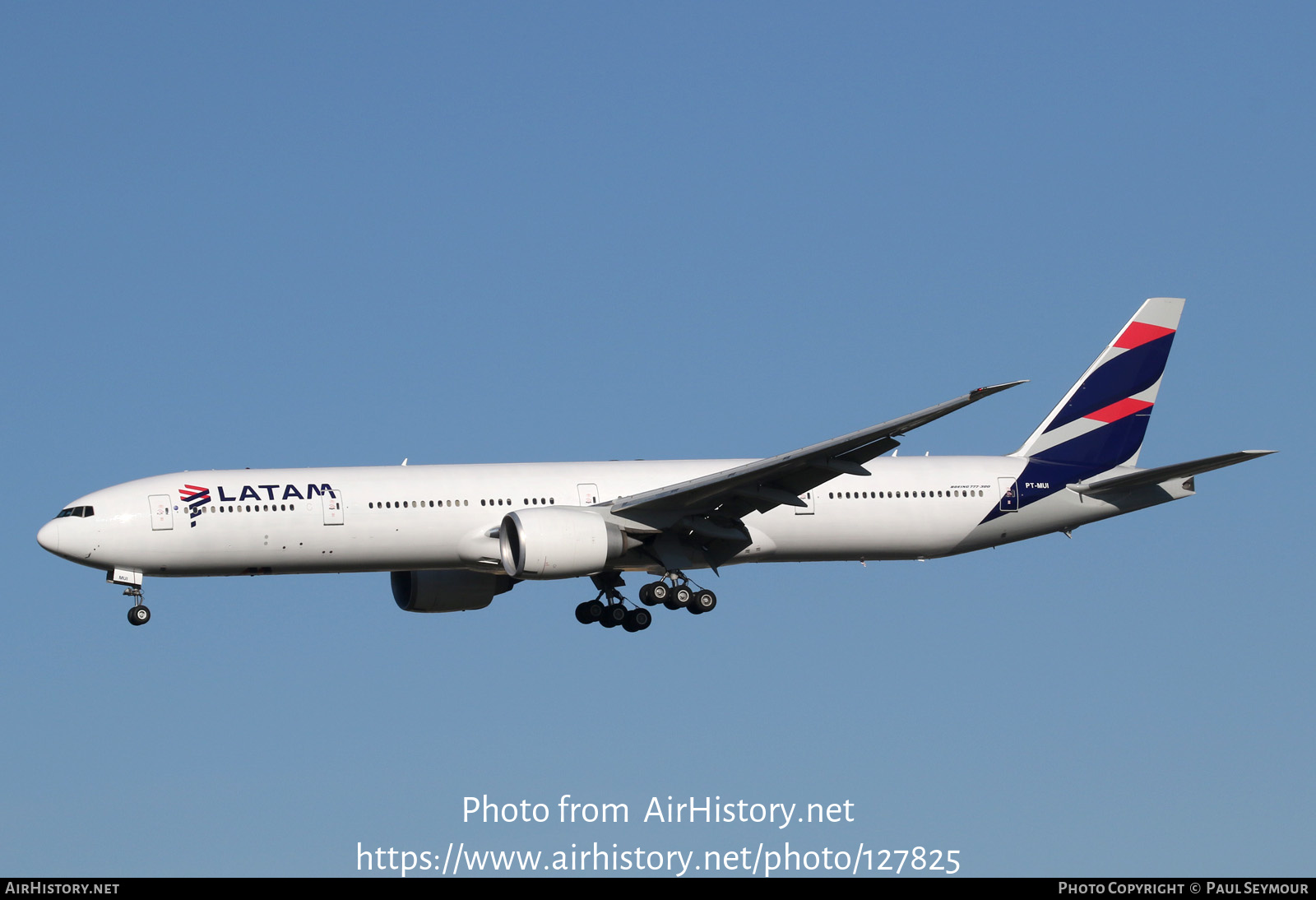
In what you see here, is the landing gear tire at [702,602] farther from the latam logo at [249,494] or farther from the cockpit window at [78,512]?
the cockpit window at [78,512]

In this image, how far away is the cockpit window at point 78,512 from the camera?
4091 centimetres

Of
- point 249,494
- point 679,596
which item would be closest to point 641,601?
point 679,596

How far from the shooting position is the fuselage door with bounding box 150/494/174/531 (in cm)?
4075

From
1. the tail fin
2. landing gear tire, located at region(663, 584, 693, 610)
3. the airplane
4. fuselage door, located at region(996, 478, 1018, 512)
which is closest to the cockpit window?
the airplane

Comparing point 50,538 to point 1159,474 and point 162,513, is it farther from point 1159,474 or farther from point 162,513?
point 1159,474

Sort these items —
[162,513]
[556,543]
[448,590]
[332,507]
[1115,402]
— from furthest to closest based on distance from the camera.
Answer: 1. [1115,402]
2. [448,590]
3. [332,507]
4. [162,513]
5. [556,543]

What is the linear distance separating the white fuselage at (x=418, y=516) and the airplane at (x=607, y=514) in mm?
41

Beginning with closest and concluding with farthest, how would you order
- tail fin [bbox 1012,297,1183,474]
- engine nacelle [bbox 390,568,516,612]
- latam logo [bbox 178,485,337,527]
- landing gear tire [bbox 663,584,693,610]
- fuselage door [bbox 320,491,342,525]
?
latam logo [bbox 178,485,337,527] < fuselage door [bbox 320,491,342,525] < landing gear tire [bbox 663,584,693,610] < engine nacelle [bbox 390,568,516,612] < tail fin [bbox 1012,297,1183,474]

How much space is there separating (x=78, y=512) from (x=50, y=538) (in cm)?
86

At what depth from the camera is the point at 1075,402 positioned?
47469mm

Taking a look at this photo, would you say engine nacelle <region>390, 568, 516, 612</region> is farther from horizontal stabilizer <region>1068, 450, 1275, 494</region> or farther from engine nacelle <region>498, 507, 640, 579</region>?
horizontal stabilizer <region>1068, 450, 1275, 494</region>

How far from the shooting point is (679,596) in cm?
4350

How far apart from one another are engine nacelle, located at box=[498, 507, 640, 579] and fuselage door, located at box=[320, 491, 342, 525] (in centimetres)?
381

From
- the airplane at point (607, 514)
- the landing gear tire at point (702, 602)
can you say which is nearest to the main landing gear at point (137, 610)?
the airplane at point (607, 514)
